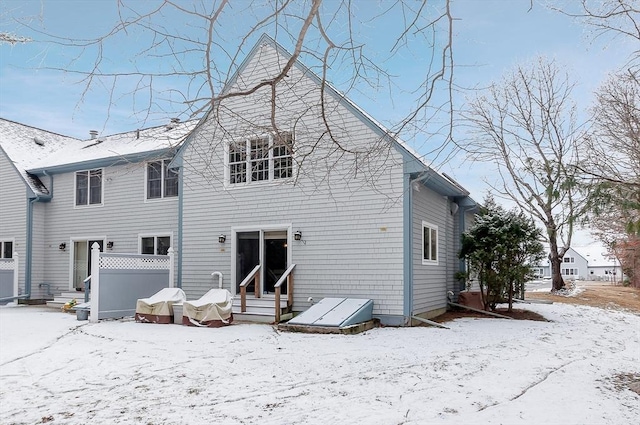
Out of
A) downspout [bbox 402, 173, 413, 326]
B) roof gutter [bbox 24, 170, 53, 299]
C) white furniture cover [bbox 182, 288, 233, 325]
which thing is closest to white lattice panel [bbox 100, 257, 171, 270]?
white furniture cover [bbox 182, 288, 233, 325]

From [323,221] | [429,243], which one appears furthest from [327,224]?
[429,243]

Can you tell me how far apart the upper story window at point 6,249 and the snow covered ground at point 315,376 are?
8.80m

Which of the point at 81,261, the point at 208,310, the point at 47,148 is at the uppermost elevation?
the point at 47,148

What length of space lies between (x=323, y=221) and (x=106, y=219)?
318 inches

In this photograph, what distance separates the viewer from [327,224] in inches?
449

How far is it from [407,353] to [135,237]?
407 inches

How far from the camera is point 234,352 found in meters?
7.64

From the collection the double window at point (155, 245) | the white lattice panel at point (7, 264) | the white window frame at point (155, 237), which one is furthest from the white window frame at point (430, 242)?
the white lattice panel at point (7, 264)

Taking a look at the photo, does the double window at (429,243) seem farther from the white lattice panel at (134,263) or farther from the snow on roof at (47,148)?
the snow on roof at (47,148)

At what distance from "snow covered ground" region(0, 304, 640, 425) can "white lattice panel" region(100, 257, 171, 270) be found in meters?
2.22

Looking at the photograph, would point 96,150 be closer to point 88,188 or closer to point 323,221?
point 88,188

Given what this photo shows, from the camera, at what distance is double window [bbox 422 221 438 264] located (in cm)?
1194

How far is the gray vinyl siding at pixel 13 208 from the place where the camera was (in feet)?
55.2

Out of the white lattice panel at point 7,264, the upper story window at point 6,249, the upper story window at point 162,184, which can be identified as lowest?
the white lattice panel at point 7,264
